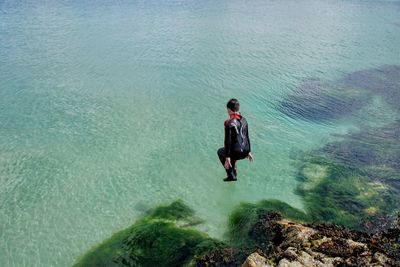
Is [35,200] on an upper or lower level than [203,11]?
lower

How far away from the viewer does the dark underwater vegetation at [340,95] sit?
51.9ft

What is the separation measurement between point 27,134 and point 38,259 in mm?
6267

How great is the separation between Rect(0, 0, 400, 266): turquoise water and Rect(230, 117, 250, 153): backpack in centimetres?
177

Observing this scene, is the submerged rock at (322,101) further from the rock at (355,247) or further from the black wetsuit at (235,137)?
the rock at (355,247)

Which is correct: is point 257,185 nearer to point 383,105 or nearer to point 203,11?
point 383,105

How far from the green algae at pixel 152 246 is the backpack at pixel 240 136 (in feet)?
7.27

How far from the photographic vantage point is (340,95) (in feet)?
58.1

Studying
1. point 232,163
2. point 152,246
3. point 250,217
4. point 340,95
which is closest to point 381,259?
point 250,217

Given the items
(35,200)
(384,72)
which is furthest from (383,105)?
(35,200)

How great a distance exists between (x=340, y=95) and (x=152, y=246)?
13088 millimetres

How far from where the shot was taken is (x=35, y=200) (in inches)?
392

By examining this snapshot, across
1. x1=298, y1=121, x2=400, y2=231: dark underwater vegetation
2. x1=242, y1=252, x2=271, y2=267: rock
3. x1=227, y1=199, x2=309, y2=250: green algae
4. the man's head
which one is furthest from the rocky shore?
the man's head

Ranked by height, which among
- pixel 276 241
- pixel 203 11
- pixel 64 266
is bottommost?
pixel 64 266

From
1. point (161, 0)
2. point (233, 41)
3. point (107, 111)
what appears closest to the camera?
point (107, 111)
